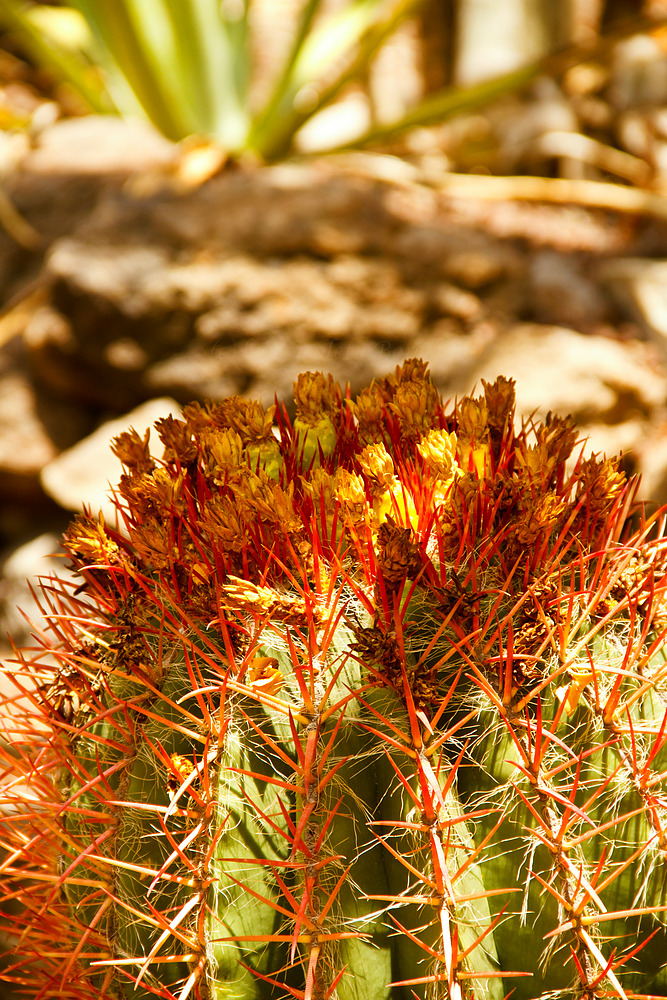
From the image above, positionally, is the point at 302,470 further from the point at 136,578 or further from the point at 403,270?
the point at 403,270

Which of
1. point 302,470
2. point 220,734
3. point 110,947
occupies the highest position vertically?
point 302,470

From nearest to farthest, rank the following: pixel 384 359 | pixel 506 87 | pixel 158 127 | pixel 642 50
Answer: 1. pixel 384 359
2. pixel 506 87
3. pixel 158 127
4. pixel 642 50

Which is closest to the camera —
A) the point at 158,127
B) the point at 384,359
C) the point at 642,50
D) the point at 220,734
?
the point at 220,734

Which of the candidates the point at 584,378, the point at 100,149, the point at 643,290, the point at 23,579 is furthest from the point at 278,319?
the point at 100,149

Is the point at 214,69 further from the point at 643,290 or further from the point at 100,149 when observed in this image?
the point at 643,290

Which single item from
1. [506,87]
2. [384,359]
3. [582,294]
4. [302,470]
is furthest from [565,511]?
[506,87]

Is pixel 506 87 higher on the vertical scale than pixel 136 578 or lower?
higher

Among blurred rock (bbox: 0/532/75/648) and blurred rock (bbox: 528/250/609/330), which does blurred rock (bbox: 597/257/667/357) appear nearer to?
blurred rock (bbox: 528/250/609/330)
